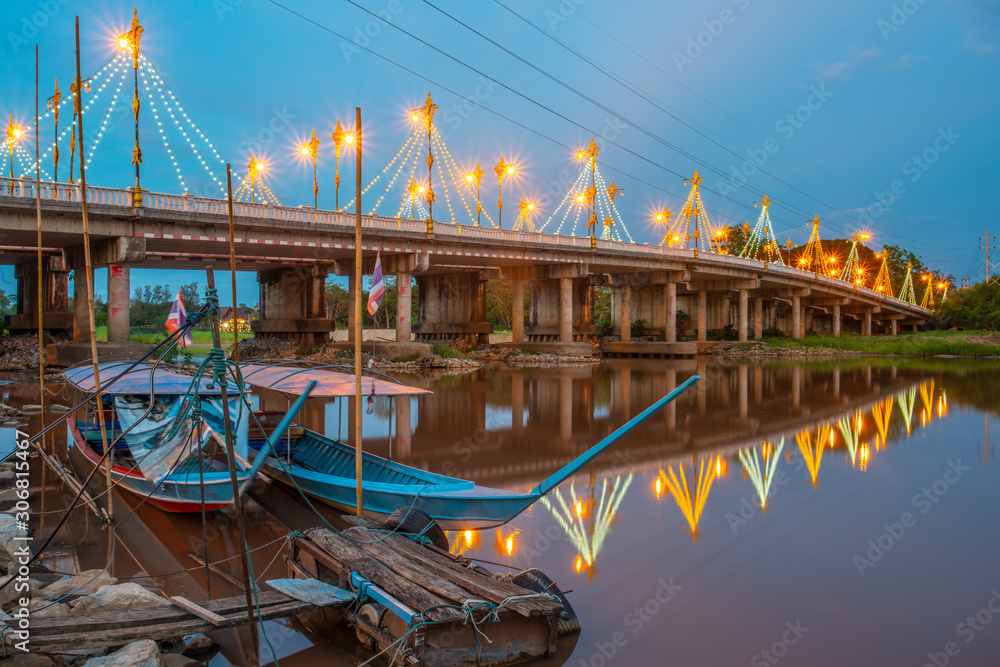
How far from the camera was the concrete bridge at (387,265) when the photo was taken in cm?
2972

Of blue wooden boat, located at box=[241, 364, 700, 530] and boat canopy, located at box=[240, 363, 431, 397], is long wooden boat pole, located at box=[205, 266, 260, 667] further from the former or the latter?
boat canopy, located at box=[240, 363, 431, 397]

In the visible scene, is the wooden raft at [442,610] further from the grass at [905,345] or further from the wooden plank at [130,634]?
the grass at [905,345]

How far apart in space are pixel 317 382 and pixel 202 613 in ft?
20.2

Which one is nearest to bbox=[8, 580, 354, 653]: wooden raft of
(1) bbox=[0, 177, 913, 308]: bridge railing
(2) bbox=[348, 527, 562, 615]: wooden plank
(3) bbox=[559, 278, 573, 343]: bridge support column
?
(2) bbox=[348, 527, 562, 615]: wooden plank

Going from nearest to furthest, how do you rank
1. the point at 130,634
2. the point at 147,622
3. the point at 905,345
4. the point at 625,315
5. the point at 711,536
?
the point at 130,634, the point at 147,622, the point at 711,536, the point at 625,315, the point at 905,345

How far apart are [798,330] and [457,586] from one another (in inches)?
3074

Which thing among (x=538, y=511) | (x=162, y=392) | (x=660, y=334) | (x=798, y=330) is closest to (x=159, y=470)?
(x=162, y=392)

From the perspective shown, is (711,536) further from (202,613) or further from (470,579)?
(202,613)

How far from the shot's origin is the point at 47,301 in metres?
40.8

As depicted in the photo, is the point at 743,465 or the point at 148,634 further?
the point at 743,465

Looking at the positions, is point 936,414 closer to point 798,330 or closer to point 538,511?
point 538,511

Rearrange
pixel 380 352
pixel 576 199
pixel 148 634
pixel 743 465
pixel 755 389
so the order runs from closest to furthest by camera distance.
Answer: pixel 148 634 < pixel 743 465 < pixel 755 389 < pixel 380 352 < pixel 576 199

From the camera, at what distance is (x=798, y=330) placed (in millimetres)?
76312

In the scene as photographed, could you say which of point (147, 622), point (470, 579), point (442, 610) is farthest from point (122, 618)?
point (470, 579)
